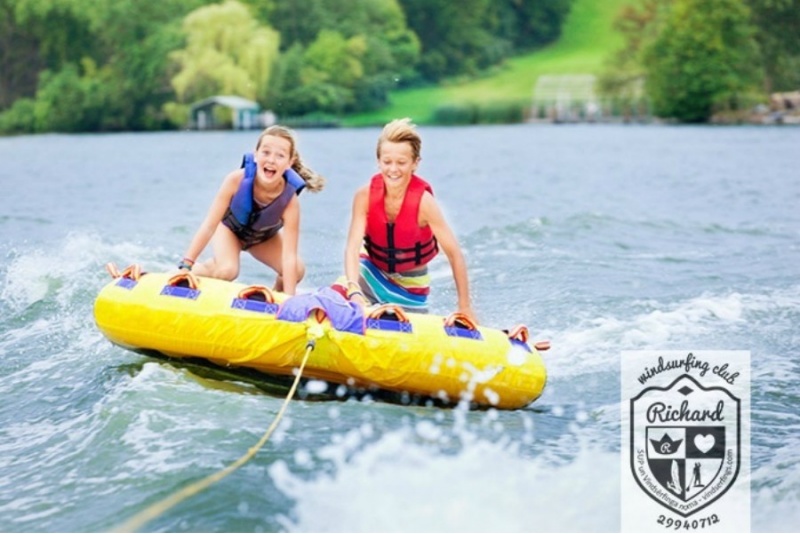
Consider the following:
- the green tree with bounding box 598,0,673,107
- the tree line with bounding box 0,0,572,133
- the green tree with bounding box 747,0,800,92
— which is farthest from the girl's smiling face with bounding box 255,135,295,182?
the green tree with bounding box 747,0,800,92

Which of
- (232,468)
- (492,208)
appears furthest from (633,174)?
(232,468)

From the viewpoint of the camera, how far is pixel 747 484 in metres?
3.81

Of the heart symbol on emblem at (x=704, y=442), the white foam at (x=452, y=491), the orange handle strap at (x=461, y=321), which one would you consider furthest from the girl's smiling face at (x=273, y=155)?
the heart symbol on emblem at (x=704, y=442)

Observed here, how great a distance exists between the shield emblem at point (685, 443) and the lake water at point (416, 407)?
10cm

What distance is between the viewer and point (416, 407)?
4.50 meters

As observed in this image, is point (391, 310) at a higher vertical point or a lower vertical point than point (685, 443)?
higher

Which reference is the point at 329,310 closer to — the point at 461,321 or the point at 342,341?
the point at 342,341

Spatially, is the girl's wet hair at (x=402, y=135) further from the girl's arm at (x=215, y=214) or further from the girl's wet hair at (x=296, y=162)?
the girl's arm at (x=215, y=214)

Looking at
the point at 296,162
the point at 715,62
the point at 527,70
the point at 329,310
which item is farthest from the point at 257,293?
the point at 527,70

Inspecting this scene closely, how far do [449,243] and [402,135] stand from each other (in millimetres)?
469

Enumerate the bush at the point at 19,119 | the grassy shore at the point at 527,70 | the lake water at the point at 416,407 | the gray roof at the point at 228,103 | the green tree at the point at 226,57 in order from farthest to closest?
1. the grassy shore at the point at 527,70
2. the bush at the point at 19,119
3. the green tree at the point at 226,57
4. the gray roof at the point at 228,103
5. the lake water at the point at 416,407

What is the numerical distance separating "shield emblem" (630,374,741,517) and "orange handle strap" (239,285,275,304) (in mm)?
1409

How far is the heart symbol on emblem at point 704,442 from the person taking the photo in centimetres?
421

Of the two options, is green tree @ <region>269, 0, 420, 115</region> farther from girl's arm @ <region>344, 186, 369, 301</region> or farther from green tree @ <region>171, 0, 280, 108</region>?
girl's arm @ <region>344, 186, 369, 301</region>
